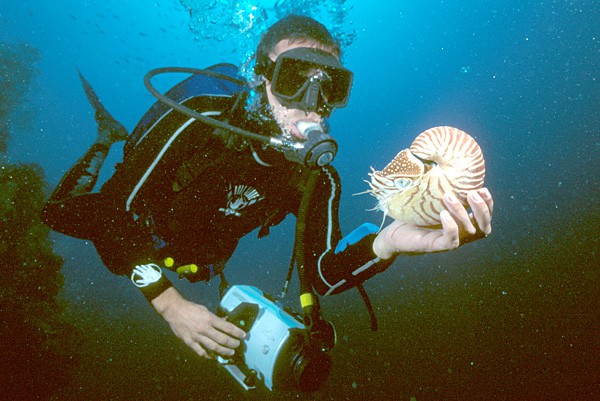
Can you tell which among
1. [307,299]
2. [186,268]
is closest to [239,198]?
[186,268]

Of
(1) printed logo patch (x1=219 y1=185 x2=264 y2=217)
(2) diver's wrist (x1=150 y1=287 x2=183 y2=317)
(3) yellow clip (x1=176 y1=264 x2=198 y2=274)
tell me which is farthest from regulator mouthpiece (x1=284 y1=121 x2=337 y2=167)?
(3) yellow clip (x1=176 y1=264 x2=198 y2=274)

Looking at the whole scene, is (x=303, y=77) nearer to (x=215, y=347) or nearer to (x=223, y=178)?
(x=223, y=178)

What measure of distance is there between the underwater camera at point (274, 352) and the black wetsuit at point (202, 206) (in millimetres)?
448

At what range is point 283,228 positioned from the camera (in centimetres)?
3762

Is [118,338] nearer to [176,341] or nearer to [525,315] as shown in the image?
[176,341]

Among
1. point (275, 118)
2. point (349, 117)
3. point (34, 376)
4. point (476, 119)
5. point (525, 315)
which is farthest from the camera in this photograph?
point (349, 117)

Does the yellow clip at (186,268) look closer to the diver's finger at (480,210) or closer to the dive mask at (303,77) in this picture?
the dive mask at (303,77)

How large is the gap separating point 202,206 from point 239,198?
0.36 meters

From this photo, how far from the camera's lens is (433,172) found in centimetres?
126

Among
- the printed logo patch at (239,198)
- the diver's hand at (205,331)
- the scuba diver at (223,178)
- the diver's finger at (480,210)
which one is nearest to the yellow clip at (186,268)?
the scuba diver at (223,178)

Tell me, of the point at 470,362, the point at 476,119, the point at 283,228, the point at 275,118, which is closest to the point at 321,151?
the point at 275,118

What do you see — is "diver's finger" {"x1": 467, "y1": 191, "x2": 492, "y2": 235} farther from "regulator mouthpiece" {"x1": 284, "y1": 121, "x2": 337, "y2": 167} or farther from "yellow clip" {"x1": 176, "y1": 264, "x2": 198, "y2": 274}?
"yellow clip" {"x1": 176, "y1": 264, "x2": 198, "y2": 274}

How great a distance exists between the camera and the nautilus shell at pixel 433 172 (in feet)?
3.94

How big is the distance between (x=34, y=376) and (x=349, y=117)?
229 ft
